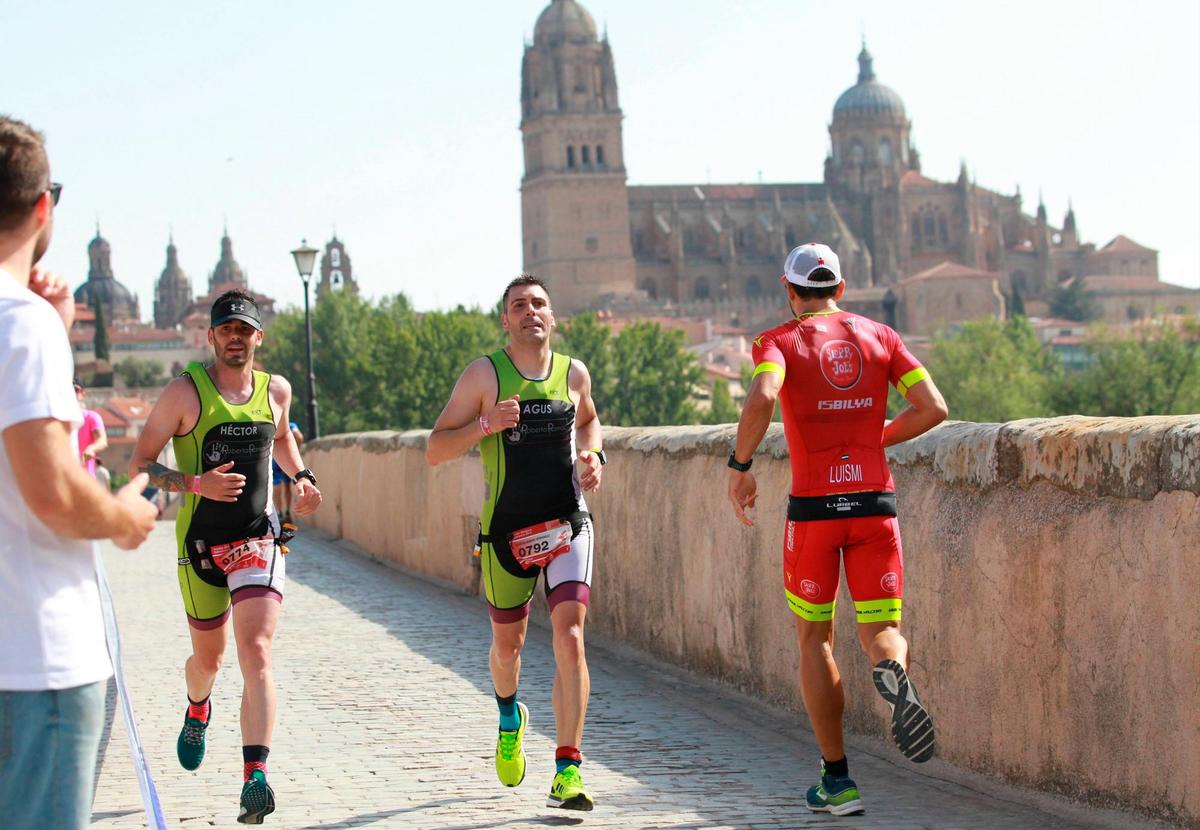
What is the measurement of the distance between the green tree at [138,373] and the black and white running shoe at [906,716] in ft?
522

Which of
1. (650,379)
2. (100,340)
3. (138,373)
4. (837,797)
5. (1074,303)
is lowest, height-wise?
(837,797)

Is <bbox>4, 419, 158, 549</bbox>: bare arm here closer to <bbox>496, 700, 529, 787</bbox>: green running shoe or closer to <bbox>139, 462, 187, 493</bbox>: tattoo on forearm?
<bbox>139, 462, 187, 493</bbox>: tattoo on forearm

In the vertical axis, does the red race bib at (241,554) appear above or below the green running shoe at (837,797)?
above

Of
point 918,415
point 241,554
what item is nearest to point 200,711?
point 241,554

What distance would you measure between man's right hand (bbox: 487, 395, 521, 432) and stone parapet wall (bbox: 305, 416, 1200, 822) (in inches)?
59.8

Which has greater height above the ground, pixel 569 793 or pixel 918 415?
pixel 918 415

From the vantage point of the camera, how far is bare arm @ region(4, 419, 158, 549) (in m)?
3.27

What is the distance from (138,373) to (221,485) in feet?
535

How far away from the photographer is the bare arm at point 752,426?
592cm

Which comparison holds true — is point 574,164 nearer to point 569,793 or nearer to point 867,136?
point 867,136

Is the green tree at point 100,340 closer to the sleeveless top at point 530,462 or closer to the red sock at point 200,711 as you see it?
the red sock at point 200,711

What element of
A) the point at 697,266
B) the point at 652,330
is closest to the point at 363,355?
the point at 652,330

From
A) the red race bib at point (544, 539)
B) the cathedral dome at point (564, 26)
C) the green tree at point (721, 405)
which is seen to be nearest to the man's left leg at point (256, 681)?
the red race bib at point (544, 539)

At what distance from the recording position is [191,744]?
6652mm
